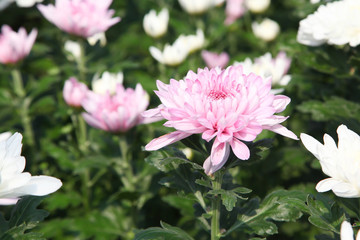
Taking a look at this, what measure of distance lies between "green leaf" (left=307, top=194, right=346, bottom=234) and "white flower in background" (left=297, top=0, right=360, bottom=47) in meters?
0.73

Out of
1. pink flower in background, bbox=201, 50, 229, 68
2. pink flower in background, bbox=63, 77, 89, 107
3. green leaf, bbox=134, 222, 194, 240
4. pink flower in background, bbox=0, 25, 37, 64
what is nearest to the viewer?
green leaf, bbox=134, 222, 194, 240

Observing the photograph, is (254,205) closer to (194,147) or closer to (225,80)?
(194,147)

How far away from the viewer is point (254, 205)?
161cm

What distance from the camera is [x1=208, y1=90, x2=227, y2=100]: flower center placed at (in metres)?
1.36

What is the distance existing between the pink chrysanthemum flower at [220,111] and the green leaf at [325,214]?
0.22 meters

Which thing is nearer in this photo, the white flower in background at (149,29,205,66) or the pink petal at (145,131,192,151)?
the pink petal at (145,131,192,151)

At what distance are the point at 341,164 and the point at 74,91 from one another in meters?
1.42

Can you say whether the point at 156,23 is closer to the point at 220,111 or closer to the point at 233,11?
the point at 233,11

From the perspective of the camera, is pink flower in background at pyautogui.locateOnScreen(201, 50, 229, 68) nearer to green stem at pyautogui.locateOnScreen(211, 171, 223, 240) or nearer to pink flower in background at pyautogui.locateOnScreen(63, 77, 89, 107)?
pink flower in background at pyautogui.locateOnScreen(63, 77, 89, 107)

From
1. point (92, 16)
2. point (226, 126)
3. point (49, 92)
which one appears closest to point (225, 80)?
point (226, 126)

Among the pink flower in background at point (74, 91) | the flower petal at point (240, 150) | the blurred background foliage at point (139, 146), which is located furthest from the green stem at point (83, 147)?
the flower petal at point (240, 150)

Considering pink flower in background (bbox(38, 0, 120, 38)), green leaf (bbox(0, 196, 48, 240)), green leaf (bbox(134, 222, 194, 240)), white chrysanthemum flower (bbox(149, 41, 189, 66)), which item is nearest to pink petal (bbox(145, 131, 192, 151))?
green leaf (bbox(134, 222, 194, 240))

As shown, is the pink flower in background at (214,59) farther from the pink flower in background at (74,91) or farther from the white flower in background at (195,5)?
the pink flower in background at (74,91)

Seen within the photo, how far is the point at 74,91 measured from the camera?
2.35 m
